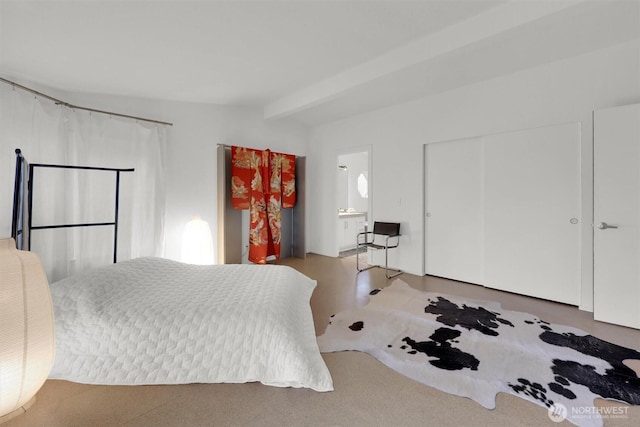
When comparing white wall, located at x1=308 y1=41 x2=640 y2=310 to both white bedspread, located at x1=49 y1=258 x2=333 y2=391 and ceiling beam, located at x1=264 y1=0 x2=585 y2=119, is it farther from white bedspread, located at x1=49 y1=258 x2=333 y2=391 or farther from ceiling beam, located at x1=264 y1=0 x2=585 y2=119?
white bedspread, located at x1=49 y1=258 x2=333 y2=391

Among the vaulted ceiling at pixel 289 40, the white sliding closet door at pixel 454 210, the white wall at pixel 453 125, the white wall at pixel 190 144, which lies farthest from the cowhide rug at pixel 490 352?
the white wall at pixel 190 144

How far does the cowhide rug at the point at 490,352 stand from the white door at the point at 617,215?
0.55 meters

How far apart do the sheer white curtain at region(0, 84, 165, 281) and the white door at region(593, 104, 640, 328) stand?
4.68 m

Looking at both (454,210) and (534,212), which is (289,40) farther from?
(534,212)

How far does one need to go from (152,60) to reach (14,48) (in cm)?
96

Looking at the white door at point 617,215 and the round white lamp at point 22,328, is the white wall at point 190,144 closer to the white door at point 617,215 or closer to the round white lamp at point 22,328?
the round white lamp at point 22,328

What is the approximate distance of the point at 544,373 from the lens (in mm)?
1746

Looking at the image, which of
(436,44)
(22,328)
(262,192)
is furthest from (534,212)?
(22,328)

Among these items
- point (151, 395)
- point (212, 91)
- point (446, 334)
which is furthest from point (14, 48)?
point (446, 334)

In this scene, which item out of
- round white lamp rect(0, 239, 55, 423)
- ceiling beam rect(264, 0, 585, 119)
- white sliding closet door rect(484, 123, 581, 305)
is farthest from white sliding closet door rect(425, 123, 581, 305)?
round white lamp rect(0, 239, 55, 423)

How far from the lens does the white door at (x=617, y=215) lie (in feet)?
7.75

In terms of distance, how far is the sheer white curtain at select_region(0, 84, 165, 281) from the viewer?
7.76 feet

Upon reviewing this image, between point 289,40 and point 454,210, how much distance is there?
2887 millimetres

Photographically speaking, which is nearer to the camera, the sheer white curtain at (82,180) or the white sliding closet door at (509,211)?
the sheer white curtain at (82,180)
